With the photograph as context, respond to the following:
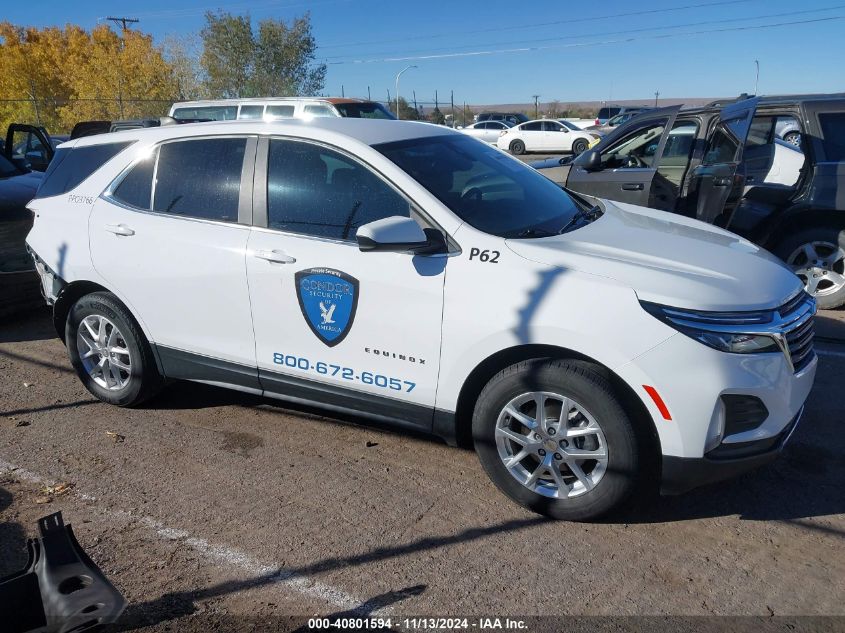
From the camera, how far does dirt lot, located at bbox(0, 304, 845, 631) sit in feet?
9.51

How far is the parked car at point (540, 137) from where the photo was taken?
3216 cm

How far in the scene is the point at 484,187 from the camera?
160 inches

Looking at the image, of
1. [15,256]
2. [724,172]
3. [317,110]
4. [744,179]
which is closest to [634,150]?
[744,179]

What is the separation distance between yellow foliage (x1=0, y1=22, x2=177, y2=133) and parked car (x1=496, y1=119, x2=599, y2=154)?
51.2 feet

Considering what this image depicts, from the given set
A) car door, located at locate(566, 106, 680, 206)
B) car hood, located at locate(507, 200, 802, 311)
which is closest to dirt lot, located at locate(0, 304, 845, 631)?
car hood, located at locate(507, 200, 802, 311)

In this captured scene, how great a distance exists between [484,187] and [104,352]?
277 cm

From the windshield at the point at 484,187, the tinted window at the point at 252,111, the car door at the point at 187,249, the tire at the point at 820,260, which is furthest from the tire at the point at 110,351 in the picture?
the tinted window at the point at 252,111

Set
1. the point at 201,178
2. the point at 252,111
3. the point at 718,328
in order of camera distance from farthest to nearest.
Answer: the point at 252,111
the point at 201,178
the point at 718,328

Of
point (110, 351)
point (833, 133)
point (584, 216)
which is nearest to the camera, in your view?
point (584, 216)

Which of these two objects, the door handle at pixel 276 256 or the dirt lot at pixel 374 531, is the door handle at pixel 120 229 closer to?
the door handle at pixel 276 256

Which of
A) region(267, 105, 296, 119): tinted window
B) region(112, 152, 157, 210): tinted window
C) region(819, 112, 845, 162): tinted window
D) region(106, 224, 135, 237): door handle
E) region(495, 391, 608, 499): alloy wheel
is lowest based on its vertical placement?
region(495, 391, 608, 499): alloy wheel

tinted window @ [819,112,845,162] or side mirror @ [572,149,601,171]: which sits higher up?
tinted window @ [819,112,845,162]

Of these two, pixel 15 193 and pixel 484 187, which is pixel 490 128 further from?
pixel 484 187

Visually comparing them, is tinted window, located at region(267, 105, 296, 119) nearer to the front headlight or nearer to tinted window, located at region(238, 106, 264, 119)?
tinted window, located at region(238, 106, 264, 119)
